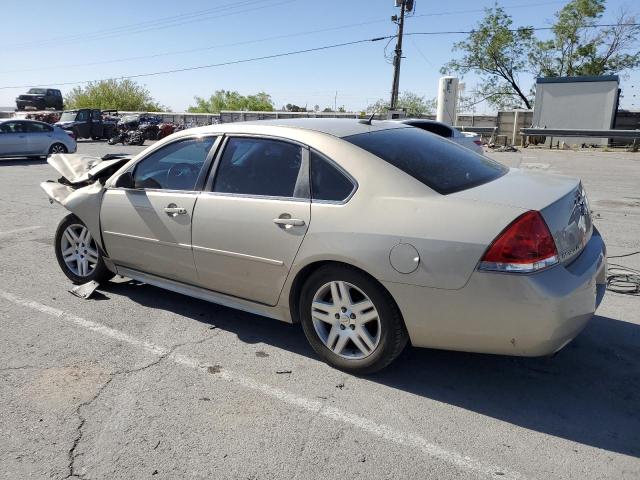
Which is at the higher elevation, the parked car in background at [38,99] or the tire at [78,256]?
the parked car in background at [38,99]

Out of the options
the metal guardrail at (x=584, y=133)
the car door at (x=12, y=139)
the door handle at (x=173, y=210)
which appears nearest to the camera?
the door handle at (x=173, y=210)

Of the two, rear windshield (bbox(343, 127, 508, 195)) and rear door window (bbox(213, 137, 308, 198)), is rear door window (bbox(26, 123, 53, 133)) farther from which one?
rear windshield (bbox(343, 127, 508, 195))

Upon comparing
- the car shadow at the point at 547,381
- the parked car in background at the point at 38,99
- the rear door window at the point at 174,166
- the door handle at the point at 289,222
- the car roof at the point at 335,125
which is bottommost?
the car shadow at the point at 547,381

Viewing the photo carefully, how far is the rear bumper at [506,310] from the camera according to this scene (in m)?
2.65

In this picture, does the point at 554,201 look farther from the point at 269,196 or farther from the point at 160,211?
the point at 160,211

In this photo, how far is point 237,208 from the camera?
141 inches

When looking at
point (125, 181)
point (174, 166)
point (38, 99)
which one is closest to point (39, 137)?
point (125, 181)

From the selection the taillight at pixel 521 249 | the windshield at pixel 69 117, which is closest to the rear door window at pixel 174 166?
the taillight at pixel 521 249

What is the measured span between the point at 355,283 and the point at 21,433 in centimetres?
197

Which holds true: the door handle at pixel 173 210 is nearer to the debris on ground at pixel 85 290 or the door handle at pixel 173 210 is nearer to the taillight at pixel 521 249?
the debris on ground at pixel 85 290

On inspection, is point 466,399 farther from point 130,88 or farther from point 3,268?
point 130,88

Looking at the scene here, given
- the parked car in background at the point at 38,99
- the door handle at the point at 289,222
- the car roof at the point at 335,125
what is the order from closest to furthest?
the door handle at the point at 289,222
the car roof at the point at 335,125
the parked car in background at the point at 38,99

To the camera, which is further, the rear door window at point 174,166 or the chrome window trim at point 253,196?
the rear door window at point 174,166

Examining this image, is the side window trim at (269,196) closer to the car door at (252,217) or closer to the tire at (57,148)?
the car door at (252,217)
